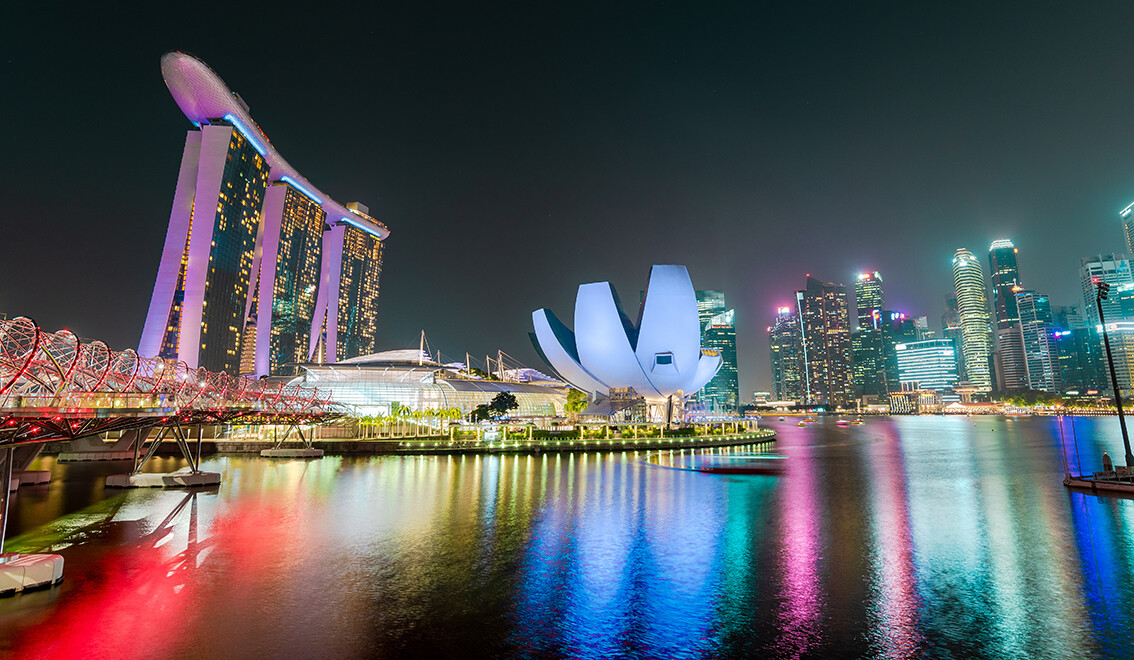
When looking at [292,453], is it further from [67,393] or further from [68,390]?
[67,393]

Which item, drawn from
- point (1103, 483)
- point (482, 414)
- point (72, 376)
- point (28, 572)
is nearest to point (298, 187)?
point (482, 414)

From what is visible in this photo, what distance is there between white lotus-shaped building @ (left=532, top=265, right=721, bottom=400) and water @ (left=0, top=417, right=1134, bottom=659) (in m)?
30.2

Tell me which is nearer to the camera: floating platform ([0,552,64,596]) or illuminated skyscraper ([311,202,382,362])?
floating platform ([0,552,64,596])

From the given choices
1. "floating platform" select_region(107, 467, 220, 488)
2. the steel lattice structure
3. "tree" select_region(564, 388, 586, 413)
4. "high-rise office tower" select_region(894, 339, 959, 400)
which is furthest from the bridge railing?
"high-rise office tower" select_region(894, 339, 959, 400)

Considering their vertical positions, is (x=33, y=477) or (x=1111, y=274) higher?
(x=1111, y=274)

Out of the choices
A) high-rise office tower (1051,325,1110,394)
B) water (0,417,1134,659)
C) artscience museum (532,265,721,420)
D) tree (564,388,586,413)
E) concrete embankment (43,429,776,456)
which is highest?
high-rise office tower (1051,325,1110,394)

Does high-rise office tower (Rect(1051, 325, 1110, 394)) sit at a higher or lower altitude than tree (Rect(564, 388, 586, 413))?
higher

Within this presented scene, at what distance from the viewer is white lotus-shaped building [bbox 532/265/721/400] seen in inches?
1902

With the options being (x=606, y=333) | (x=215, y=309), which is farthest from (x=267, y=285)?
(x=606, y=333)

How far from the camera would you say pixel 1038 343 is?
6654 inches

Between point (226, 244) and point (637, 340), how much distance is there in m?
49.2

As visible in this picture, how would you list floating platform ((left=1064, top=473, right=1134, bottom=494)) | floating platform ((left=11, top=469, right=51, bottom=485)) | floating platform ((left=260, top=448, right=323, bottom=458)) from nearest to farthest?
floating platform ((left=1064, top=473, right=1134, bottom=494)) < floating platform ((left=11, top=469, right=51, bottom=485)) < floating platform ((left=260, top=448, right=323, bottom=458))

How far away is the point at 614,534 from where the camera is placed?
12.3 metres

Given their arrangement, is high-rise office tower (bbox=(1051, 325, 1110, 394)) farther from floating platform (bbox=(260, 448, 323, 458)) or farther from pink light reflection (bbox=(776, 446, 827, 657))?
floating platform (bbox=(260, 448, 323, 458))
